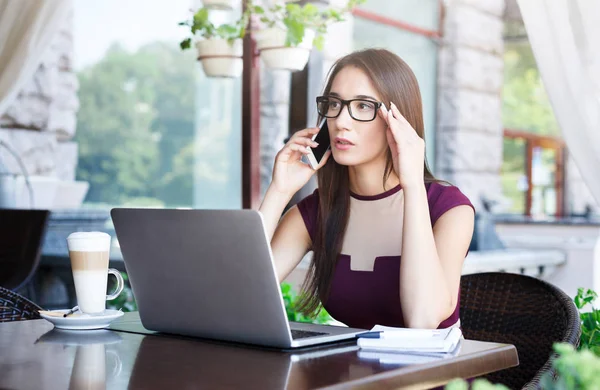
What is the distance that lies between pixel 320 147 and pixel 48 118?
2959mm

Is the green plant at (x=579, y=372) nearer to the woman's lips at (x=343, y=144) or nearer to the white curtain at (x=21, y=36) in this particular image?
the woman's lips at (x=343, y=144)

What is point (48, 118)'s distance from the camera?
4.65 meters

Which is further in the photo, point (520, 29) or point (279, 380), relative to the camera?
point (520, 29)

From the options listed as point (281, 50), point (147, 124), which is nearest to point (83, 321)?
point (281, 50)

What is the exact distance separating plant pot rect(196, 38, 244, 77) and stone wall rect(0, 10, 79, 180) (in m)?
1.49

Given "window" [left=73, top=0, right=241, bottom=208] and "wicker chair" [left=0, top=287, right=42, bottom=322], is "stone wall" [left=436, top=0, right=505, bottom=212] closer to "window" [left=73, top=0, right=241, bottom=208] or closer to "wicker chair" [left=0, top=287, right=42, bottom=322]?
"window" [left=73, top=0, right=241, bottom=208]

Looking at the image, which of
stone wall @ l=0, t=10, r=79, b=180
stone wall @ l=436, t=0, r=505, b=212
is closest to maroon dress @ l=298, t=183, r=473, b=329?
stone wall @ l=0, t=10, r=79, b=180

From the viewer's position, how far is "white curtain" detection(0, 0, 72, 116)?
378cm

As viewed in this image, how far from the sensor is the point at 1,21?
376 centimetres

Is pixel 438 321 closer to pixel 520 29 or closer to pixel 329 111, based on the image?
pixel 329 111

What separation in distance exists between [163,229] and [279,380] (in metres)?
0.36

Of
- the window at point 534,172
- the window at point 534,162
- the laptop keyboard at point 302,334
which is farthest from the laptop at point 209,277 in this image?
the window at point 534,172

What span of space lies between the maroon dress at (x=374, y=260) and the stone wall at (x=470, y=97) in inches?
197

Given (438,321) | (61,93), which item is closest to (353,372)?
(438,321)
